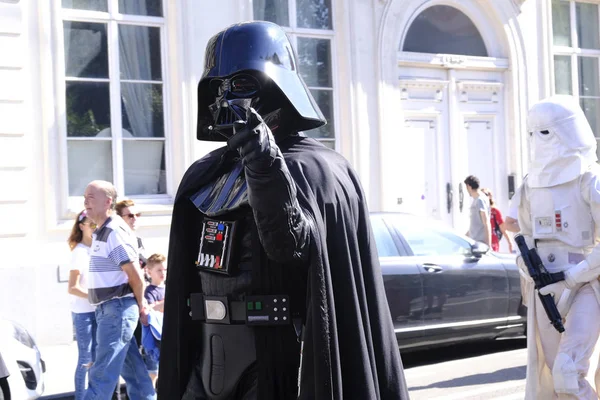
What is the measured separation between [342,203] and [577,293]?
2.81 m

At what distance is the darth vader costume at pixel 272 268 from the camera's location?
106 inches

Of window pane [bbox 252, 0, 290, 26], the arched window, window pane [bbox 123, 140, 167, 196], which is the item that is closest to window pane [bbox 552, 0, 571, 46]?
the arched window

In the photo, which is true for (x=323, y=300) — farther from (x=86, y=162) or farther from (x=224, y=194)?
Answer: (x=86, y=162)

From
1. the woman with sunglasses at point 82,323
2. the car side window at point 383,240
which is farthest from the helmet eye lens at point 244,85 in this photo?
the car side window at point 383,240

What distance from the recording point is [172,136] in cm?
1110

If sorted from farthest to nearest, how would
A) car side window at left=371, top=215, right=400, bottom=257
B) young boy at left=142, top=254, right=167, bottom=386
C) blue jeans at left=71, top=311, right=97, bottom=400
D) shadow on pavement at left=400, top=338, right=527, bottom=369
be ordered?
shadow on pavement at left=400, top=338, right=527, bottom=369 → car side window at left=371, top=215, right=400, bottom=257 → young boy at left=142, top=254, right=167, bottom=386 → blue jeans at left=71, top=311, right=97, bottom=400

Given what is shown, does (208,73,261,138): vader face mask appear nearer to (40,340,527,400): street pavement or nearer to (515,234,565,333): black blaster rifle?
(515,234,565,333): black blaster rifle

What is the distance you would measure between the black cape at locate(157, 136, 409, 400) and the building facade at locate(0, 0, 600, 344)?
7076 millimetres

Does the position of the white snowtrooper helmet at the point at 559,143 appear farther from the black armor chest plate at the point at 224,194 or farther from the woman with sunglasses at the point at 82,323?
the woman with sunglasses at the point at 82,323

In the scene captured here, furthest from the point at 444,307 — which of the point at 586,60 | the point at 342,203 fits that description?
the point at 586,60

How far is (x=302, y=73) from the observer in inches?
481

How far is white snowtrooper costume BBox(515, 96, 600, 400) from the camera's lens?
5.12m

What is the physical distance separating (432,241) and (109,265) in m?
3.66

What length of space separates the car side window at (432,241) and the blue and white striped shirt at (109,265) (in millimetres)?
3265
